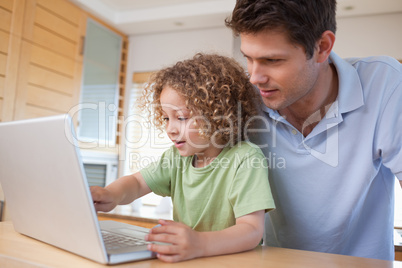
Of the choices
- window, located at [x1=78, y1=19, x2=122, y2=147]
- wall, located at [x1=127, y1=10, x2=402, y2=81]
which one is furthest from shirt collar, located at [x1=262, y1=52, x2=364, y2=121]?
window, located at [x1=78, y1=19, x2=122, y2=147]

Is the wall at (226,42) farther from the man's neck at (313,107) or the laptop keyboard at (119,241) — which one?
the laptop keyboard at (119,241)

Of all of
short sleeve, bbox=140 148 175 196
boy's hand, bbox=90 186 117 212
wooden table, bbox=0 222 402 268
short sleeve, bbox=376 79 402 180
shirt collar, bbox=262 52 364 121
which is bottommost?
wooden table, bbox=0 222 402 268

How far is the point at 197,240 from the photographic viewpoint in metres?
0.66

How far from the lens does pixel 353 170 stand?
3.42ft

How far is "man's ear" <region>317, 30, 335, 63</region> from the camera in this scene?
1.04 meters

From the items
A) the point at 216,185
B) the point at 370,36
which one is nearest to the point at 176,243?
the point at 216,185

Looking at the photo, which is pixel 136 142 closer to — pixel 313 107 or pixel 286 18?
pixel 313 107

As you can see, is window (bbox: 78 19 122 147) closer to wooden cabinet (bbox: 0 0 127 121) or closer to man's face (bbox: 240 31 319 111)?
wooden cabinet (bbox: 0 0 127 121)

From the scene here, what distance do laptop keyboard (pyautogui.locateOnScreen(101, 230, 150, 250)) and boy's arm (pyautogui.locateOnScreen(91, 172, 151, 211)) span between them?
19 centimetres

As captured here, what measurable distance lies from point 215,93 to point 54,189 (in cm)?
57

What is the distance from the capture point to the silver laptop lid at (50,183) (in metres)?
0.54

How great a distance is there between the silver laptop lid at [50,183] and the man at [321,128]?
576mm

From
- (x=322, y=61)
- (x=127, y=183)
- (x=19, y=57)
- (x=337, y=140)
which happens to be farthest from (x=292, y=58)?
(x=19, y=57)

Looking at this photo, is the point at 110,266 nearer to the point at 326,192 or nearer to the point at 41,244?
the point at 41,244
